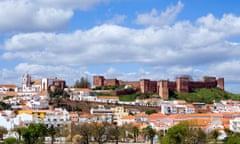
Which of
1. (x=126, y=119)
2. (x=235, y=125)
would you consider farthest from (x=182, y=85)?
(x=235, y=125)

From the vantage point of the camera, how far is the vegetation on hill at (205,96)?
103250 mm

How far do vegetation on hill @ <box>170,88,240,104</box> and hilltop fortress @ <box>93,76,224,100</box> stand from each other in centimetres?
160

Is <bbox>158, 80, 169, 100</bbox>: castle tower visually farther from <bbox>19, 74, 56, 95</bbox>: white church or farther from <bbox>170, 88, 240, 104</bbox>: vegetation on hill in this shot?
<bbox>19, 74, 56, 95</bbox>: white church

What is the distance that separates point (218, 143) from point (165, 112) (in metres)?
31.7

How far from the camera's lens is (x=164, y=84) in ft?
333

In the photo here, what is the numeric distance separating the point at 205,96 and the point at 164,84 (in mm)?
11584

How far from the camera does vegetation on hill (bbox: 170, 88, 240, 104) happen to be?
103 m

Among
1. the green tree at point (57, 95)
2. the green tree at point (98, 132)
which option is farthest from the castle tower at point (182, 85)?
the green tree at point (98, 132)

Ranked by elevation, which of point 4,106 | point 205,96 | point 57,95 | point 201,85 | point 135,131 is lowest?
point 135,131

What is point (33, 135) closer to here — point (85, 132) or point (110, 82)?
point (85, 132)

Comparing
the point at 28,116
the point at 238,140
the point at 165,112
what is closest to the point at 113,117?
the point at 165,112

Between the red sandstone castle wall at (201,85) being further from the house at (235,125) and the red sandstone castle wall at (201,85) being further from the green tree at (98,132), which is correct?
the green tree at (98,132)

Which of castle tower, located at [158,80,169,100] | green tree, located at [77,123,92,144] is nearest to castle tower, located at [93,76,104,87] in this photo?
castle tower, located at [158,80,169,100]

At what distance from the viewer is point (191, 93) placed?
108 m
